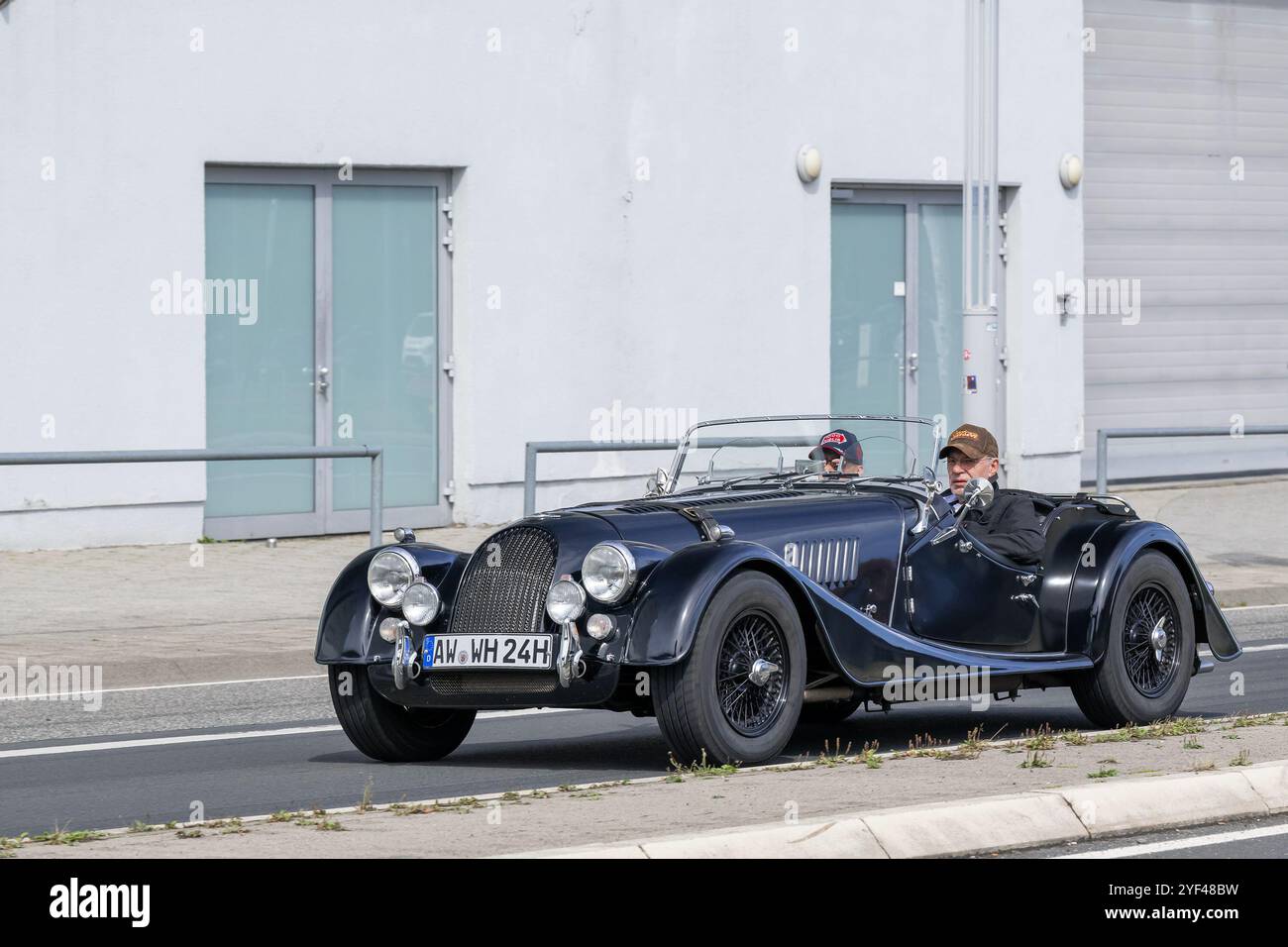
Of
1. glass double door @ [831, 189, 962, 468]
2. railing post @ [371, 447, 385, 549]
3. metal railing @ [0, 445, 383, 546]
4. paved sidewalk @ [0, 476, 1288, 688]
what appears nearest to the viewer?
paved sidewalk @ [0, 476, 1288, 688]

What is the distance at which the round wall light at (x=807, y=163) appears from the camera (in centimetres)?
2173

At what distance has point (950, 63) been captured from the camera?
22938 millimetres

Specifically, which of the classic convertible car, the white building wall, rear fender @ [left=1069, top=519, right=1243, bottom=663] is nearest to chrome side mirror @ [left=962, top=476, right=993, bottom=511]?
the classic convertible car

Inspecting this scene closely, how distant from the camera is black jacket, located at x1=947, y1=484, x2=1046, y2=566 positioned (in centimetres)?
1023

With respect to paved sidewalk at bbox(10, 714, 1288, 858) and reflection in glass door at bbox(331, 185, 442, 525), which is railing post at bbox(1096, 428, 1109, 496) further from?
paved sidewalk at bbox(10, 714, 1288, 858)

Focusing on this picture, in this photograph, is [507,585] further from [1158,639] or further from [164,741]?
[1158,639]

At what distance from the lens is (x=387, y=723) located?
960 centimetres

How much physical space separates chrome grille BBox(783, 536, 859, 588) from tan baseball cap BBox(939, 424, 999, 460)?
3.40 feet

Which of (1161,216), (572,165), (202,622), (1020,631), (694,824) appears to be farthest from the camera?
(1161,216)

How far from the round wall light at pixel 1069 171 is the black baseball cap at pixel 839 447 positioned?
1372 cm

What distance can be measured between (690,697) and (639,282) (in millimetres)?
12551

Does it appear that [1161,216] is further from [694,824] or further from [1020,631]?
[694,824]

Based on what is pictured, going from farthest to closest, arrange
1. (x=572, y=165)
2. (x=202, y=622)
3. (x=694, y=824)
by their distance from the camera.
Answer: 1. (x=572, y=165)
2. (x=202, y=622)
3. (x=694, y=824)

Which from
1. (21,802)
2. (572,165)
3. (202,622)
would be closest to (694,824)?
(21,802)
